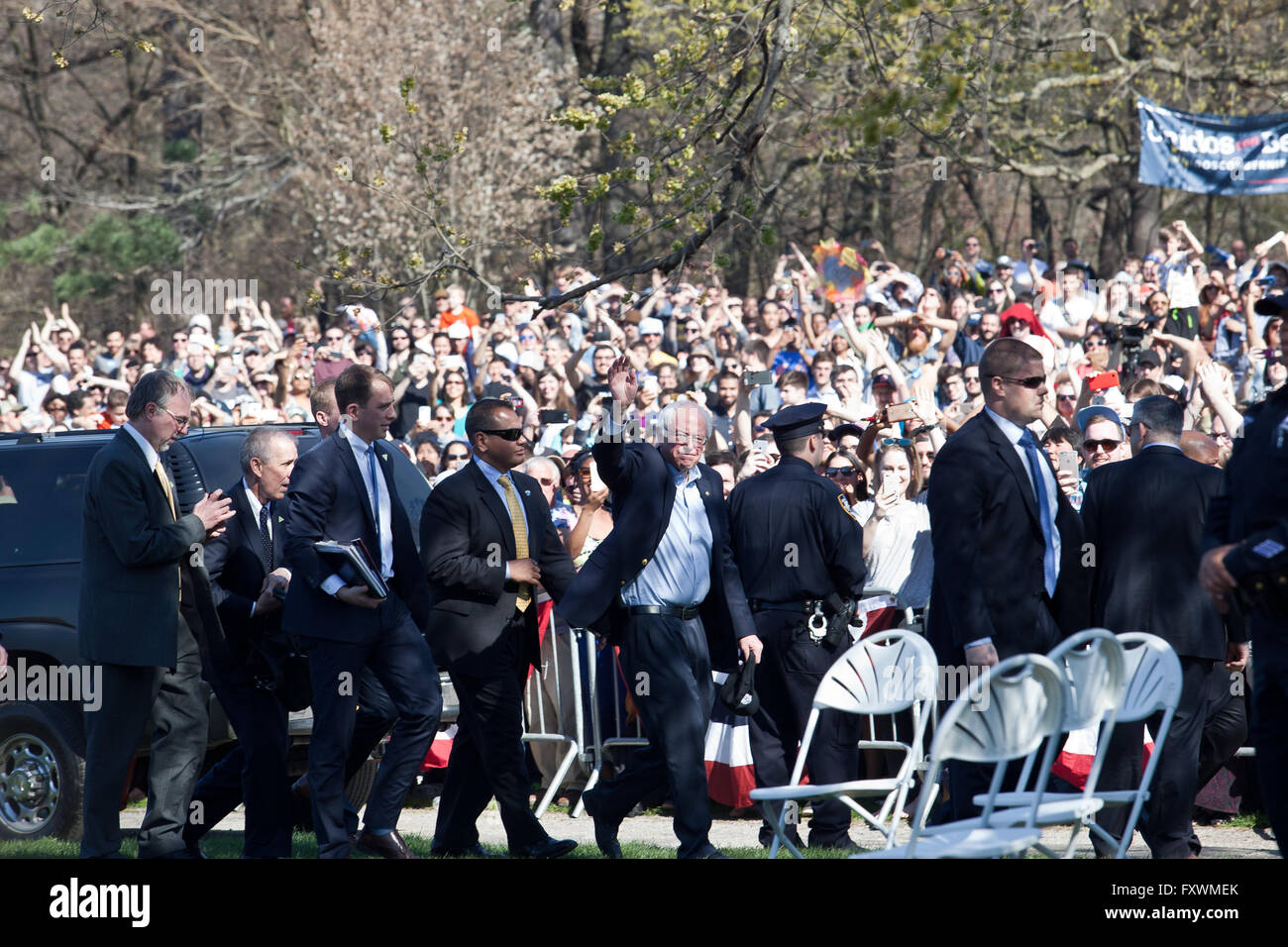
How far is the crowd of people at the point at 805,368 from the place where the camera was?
10.2 metres

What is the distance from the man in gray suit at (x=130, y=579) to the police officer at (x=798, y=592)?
2.66 m

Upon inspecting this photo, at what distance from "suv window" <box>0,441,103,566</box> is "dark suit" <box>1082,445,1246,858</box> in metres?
5.43

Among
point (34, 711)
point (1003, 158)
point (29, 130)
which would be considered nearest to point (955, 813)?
point (34, 711)

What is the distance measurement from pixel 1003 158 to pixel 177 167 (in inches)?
604

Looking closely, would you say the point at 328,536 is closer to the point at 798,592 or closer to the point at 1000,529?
the point at 798,592

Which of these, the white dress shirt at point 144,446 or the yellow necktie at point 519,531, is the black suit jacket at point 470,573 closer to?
the yellow necktie at point 519,531

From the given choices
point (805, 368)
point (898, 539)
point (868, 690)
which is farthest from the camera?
point (805, 368)

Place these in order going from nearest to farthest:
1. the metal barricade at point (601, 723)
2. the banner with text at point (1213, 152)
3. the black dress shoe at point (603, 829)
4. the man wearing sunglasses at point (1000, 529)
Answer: the man wearing sunglasses at point (1000, 529)
the black dress shoe at point (603, 829)
the metal barricade at point (601, 723)
the banner with text at point (1213, 152)

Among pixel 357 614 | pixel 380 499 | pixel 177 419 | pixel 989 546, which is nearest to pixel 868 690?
pixel 989 546

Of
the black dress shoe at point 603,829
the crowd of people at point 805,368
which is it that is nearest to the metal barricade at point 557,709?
the crowd of people at point 805,368

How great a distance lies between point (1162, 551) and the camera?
721 cm

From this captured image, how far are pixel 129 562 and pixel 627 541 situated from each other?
2.13 m
